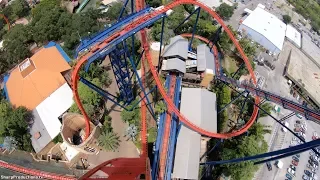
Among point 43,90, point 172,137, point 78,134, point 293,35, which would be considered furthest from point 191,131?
point 293,35

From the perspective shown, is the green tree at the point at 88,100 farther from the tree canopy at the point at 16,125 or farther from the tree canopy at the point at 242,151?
the tree canopy at the point at 242,151

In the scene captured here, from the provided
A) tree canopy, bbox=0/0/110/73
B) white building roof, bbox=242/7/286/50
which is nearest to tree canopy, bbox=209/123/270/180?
white building roof, bbox=242/7/286/50

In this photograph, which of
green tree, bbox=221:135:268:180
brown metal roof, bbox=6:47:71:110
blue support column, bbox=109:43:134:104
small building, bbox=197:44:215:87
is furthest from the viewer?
small building, bbox=197:44:215:87

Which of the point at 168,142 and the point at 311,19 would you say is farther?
the point at 311,19

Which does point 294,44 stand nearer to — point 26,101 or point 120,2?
point 120,2

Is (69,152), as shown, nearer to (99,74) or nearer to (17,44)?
(99,74)

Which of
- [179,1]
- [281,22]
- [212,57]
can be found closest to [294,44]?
[281,22]

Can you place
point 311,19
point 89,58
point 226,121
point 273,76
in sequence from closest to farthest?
point 89,58, point 226,121, point 273,76, point 311,19

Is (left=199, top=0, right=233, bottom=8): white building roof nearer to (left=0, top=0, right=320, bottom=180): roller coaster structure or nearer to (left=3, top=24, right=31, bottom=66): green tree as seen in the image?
(left=0, top=0, right=320, bottom=180): roller coaster structure

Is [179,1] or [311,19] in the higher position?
[179,1]
